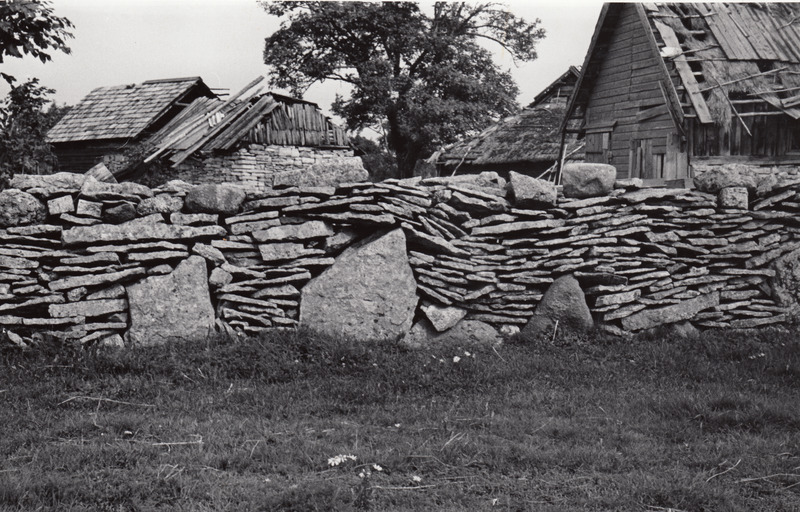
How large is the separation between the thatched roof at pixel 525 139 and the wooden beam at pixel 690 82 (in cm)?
663

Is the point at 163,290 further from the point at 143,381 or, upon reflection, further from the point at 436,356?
the point at 436,356

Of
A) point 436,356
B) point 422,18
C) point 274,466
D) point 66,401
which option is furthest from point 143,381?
point 422,18

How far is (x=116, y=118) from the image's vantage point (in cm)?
2803

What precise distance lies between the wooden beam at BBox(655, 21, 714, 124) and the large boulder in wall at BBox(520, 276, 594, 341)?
29.0 ft

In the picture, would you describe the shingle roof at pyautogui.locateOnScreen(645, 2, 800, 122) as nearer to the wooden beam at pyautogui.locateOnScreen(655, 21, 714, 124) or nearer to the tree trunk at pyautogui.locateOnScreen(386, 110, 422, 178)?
the wooden beam at pyautogui.locateOnScreen(655, 21, 714, 124)

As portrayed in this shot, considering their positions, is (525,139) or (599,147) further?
(525,139)

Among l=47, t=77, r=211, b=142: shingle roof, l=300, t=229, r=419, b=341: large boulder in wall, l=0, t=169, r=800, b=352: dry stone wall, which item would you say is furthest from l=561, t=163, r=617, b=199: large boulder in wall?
l=47, t=77, r=211, b=142: shingle roof

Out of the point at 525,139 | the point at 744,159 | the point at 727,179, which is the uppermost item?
the point at 525,139

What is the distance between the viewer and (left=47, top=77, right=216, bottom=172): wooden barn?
88.4 feet

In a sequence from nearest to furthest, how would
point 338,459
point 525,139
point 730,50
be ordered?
point 338,459 < point 730,50 < point 525,139

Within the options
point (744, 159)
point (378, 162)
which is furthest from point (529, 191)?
point (378, 162)

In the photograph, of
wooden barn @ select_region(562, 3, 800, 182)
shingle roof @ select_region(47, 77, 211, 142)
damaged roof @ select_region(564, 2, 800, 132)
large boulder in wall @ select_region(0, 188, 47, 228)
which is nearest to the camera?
large boulder in wall @ select_region(0, 188, 47, 228)

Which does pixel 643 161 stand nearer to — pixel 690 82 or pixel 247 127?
pixel 690 82

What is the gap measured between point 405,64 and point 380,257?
93.3 ft
